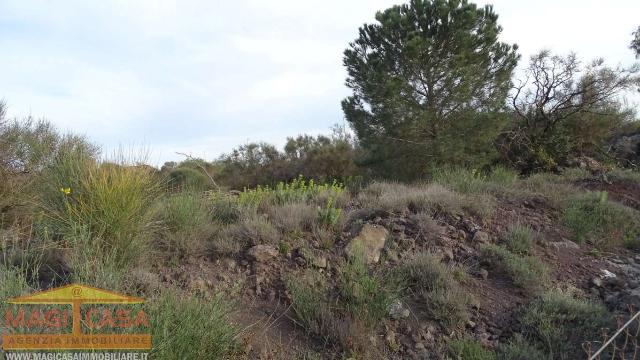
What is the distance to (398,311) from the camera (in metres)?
3.71

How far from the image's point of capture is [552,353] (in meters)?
3.32

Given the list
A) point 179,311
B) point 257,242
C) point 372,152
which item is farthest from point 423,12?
point 179,311

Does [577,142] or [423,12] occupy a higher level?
[423,12]

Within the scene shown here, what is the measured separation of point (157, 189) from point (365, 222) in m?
2.46

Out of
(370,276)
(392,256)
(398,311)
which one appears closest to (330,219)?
(392,256)

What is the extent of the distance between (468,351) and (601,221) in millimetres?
4340

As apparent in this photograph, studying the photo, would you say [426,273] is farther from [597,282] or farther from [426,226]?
[597,282]

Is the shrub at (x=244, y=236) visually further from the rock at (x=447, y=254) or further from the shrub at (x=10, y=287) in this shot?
the rock at (x=447, y=254)

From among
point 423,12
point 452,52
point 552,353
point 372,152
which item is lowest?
point 552,353

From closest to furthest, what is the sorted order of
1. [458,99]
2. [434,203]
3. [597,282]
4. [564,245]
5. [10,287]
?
[10,287], [597,282], [564,245], [434,203], [458,99]

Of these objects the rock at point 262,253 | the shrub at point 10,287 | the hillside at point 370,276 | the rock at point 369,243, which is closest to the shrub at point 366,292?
the hillside at point 370,276

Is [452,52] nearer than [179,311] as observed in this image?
No

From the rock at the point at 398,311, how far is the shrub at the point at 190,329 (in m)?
1.39

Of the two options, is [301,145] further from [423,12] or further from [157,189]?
[157,189]
